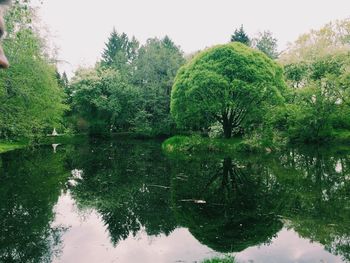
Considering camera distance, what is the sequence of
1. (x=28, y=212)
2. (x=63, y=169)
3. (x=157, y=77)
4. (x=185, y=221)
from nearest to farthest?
1. (x=185, y=221)
2. (x=28, y=212)
3. (x=63, y=169)
4. (x=157, y=77)

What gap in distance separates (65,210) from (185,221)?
178 inches

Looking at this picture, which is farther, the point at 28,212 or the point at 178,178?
the point at 178,178

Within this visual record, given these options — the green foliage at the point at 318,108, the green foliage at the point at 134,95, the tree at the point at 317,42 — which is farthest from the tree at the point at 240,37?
the green foliage at the point at 318,108

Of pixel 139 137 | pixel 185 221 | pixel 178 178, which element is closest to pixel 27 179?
pixel 178 178

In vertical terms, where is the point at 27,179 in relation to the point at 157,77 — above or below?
below

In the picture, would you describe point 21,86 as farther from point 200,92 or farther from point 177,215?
point 177,215

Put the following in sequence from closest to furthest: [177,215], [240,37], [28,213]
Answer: [177,215] < [28,213] < [240,37]

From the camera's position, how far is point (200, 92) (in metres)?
30.4

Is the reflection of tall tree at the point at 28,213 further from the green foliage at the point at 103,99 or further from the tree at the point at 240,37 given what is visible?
the tree at the point at 240,37

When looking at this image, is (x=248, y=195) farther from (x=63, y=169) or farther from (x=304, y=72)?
(x=304, y=72)

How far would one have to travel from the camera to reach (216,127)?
36.4m

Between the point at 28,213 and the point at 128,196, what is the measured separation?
3.75 m

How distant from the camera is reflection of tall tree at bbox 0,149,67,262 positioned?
26.7ft

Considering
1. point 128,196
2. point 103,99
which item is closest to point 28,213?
point 128,196
